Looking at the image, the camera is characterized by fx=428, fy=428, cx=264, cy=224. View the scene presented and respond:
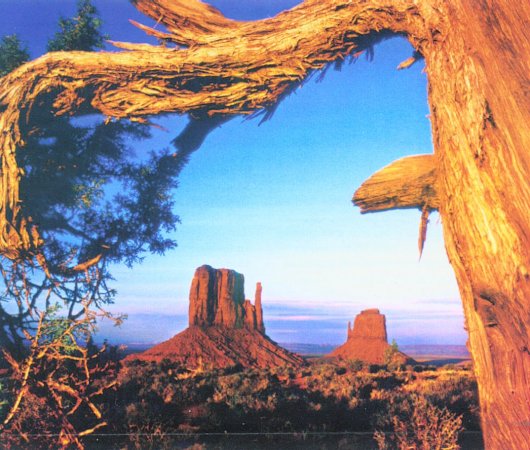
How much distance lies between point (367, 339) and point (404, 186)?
31.2 meters

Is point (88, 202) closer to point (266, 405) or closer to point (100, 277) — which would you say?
point (100, 277)

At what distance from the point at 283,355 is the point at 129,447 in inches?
517

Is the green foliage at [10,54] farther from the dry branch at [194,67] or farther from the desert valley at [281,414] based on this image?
the desert valley at [281,414]

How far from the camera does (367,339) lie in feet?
108

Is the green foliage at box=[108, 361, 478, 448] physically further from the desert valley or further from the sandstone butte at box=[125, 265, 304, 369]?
the sandstone butte at box=[125, 265, 304, 369]

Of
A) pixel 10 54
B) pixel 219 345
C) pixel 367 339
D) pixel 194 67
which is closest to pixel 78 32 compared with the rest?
pixel 10 54

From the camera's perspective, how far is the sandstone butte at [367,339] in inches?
1151

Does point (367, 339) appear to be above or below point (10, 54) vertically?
below

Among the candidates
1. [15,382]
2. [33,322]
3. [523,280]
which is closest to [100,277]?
[33,322]

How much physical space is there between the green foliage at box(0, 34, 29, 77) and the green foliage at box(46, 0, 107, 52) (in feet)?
1.66

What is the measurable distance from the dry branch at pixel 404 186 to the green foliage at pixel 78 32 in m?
6.10

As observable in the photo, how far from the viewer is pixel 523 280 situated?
8.71ft

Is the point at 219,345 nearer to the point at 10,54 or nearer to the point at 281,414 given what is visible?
the point at 281,414

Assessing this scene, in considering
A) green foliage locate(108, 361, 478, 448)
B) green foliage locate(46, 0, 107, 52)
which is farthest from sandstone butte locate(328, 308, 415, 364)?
green foliage locate(46, 0, 107, 52)
